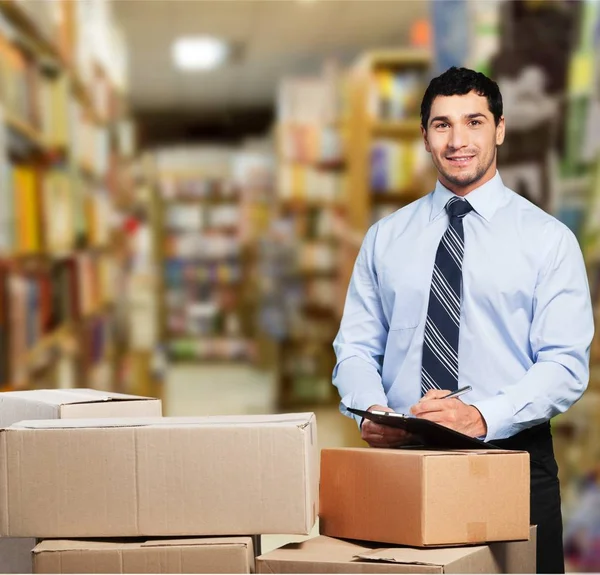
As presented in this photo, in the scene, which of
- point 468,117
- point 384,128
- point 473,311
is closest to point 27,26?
point 468,117

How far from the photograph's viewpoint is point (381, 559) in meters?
1.23

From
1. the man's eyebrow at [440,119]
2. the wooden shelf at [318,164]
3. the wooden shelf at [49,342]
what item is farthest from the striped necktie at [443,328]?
the wooden shelf at [318,164]

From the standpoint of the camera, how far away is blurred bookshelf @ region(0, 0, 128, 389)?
2947 mm

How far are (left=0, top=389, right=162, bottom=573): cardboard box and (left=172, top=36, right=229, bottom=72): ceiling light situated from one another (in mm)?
6491

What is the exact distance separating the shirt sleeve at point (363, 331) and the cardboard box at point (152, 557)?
0.42m

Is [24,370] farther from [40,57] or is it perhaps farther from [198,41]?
[198,41]

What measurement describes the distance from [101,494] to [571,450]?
220 centimetres

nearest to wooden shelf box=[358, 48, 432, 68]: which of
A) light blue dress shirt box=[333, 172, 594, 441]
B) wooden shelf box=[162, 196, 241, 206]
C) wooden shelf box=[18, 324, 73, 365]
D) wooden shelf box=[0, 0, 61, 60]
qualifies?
wooden shelf box=[0, 0, 61, 60]

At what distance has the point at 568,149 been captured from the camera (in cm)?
310

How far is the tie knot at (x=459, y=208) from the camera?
5.31 feet

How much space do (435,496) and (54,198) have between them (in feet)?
8.87

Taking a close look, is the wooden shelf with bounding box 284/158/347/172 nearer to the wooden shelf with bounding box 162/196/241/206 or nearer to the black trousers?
the wooden shelf with bounding box 162/196/241/206

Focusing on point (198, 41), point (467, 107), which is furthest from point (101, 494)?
point (198, 41)

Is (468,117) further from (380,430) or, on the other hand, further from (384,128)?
(384,128)
